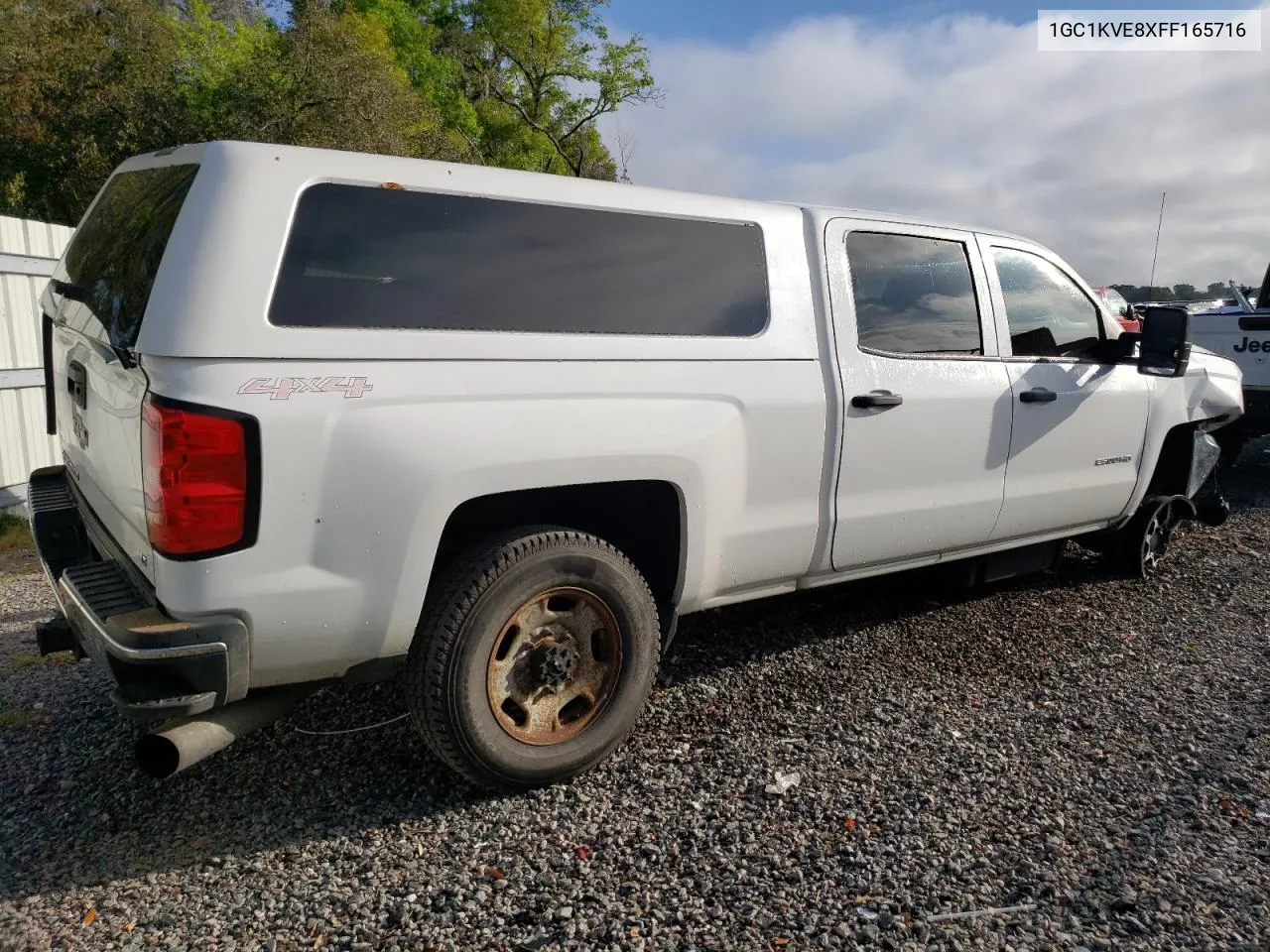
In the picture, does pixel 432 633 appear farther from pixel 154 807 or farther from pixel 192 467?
pixel 154 807

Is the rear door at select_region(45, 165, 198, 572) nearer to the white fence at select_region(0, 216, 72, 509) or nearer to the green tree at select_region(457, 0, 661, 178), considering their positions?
the white fence at select_region(0, 216, 72, 509)

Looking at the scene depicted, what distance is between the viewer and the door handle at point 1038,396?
4.25 metres

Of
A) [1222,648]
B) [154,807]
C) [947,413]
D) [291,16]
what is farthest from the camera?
[291,16]

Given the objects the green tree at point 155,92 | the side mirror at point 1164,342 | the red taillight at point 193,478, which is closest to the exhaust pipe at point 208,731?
the red taillight at point 193,478

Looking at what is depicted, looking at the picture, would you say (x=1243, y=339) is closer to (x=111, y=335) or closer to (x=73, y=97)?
(x=111, y=335)

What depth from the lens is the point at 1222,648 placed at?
449cm

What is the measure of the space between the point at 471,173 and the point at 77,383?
152cm

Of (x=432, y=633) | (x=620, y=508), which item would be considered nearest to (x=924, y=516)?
(x=620, y=508)

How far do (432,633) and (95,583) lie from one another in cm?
105

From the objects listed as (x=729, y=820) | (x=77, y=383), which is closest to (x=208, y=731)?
(x=77, y=383)

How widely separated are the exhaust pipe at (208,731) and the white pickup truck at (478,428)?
11 mm

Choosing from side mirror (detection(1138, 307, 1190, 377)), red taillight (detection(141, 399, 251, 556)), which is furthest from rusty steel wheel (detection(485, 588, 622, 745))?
side mirror (detection(1138, 307, 1190, 377))

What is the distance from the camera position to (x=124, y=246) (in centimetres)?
304

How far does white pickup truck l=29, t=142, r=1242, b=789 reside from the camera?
249cm
